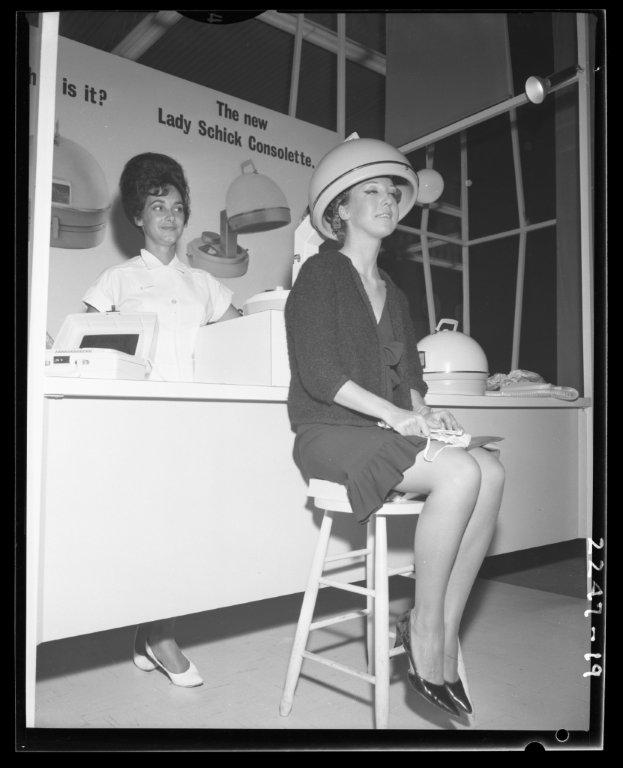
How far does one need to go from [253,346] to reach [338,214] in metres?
0.50

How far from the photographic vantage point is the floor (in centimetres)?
169

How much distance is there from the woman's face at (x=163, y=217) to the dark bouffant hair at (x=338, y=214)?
4.34ft

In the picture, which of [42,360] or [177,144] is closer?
→ [42,360]

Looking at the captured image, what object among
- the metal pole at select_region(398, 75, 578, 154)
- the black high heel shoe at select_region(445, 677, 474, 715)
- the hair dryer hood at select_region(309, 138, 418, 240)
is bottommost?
the black high heel shoe at select_region(445, 677, 474, 715)

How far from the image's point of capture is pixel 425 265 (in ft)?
18.1

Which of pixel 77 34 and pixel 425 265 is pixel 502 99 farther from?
pixel 77 34

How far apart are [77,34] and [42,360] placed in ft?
23.8

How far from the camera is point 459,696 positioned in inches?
58.3

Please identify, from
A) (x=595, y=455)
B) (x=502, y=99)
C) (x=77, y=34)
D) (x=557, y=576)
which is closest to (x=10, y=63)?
(x=595, y=455)

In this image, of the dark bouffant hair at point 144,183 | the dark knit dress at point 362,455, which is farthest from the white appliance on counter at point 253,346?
the dark bouffant hair at point 144,183

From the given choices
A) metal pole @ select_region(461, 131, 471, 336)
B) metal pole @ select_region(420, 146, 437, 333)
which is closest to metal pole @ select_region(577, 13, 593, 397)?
metal pole @ select_region(420, 146, 437, 333)

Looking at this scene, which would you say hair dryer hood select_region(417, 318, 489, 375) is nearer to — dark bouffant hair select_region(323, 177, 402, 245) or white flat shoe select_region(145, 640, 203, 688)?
dark bouffant hair select_region(323, 177, 402, 245)

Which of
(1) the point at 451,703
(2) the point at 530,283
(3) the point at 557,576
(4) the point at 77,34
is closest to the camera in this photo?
(1) the point at 451,703

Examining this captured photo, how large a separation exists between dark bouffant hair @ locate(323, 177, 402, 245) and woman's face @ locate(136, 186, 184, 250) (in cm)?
132
